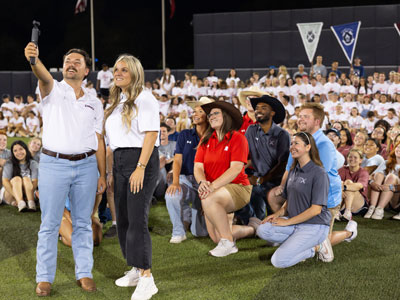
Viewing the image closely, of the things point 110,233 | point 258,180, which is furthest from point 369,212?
point 110,233

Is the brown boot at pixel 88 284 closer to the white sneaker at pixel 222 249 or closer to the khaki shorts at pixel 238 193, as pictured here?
the white sneaker at pixel 222 249

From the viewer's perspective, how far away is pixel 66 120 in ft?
12.5

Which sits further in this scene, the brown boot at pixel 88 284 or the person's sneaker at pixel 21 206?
the person's sneaker at pixel 21 206

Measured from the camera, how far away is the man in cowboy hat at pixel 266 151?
6.03 m

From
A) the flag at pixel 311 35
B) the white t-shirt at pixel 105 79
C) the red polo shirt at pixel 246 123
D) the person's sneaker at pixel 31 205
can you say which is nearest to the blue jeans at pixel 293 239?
the red polo shirt at pixel 246 123

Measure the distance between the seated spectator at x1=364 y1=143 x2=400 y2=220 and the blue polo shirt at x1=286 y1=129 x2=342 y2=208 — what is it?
1.81 meters

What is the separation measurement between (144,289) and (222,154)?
179cm

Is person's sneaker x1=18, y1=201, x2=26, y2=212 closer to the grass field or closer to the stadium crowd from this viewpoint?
the stadium crowd

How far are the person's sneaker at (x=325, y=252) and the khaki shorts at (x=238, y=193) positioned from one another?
92cm

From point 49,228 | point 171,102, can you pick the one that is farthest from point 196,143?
point 171,102

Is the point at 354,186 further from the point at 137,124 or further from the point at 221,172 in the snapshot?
Answer: the point at 137,124

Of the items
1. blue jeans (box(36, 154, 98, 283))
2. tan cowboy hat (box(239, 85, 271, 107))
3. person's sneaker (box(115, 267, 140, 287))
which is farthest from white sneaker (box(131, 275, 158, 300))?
tan cowboy hat (box(239, 85, 271, 107))

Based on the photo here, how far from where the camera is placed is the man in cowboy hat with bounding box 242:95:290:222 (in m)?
6.03

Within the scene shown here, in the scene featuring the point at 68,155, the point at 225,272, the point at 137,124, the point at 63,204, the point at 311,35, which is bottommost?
the point at 225,272
